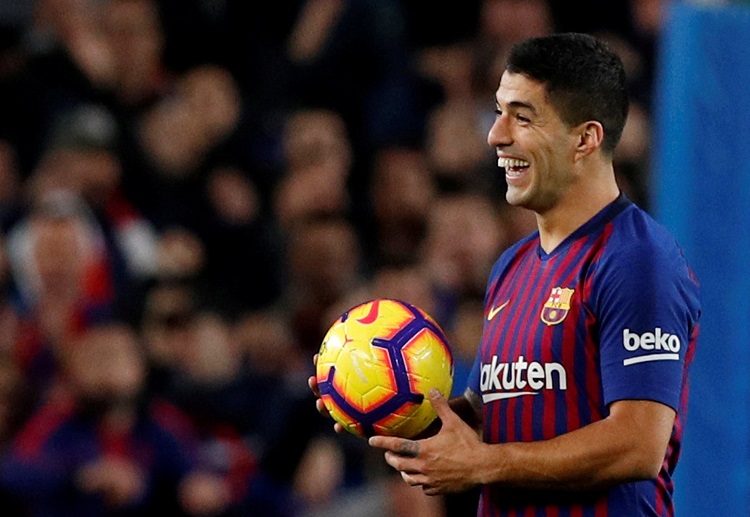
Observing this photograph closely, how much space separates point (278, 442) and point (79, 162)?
6.37 ft

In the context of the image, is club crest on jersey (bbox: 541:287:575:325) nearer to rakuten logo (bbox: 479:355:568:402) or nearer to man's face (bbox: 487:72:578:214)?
rakuten logo (bbox: 479:355:568:402)

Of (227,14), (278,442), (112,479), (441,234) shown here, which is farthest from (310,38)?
(112,479)

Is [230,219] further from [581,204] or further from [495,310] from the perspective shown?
[581,204]

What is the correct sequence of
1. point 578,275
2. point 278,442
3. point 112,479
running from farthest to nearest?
1. point 278,442
2. point 112,479
3. point 578,275

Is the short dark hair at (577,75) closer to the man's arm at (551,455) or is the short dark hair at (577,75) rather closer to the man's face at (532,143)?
the man's face at (532,143)

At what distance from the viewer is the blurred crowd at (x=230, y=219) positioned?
6523 millimetres

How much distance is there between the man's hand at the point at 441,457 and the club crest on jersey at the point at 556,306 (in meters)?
0.33

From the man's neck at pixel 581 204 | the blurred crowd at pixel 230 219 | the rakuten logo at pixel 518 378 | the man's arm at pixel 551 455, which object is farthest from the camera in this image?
the blurred crowd at pixel 230 219

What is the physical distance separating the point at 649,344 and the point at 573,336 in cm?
20

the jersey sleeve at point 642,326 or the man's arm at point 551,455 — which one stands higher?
the jersey sleeve at point 642,326

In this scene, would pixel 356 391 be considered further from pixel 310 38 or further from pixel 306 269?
pixel 310 38

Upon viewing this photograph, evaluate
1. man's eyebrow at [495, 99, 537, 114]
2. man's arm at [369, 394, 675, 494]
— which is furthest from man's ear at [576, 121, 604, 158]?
man's arm at [369, 394, 675, 494]

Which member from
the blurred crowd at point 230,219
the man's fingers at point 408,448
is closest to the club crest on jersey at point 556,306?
the man's fingers at point 408,448

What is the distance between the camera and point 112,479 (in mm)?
6254
